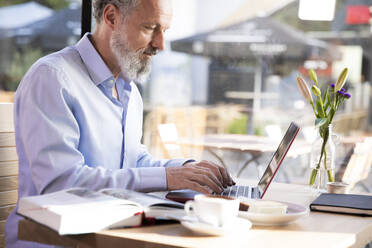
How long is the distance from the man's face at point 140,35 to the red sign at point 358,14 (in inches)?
165

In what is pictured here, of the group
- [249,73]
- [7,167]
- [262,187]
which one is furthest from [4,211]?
[249,73]

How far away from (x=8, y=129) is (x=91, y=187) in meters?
0.69

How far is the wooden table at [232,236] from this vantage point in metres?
1.19

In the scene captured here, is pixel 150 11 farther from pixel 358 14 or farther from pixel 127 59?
pixel 358 14

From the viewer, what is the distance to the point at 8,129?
82.3 inches

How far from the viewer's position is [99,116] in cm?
181

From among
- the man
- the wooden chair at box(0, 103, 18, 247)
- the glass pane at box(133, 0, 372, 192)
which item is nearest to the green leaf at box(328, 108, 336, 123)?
the man

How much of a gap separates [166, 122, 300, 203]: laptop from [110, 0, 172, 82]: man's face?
19.4 inches

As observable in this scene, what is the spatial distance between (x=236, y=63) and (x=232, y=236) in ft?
18.2

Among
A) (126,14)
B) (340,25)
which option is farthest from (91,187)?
(340,25)

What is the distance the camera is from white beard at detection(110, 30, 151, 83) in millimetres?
1909

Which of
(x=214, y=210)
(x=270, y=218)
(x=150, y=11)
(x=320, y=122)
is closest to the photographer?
(x=214, y=210)

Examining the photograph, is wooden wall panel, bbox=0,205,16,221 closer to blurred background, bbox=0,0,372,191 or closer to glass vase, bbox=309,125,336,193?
glass vase, bbox=309,125,336,193

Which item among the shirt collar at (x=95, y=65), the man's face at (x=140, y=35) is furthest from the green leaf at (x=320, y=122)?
the shirt collar at (x=95, y=65)
